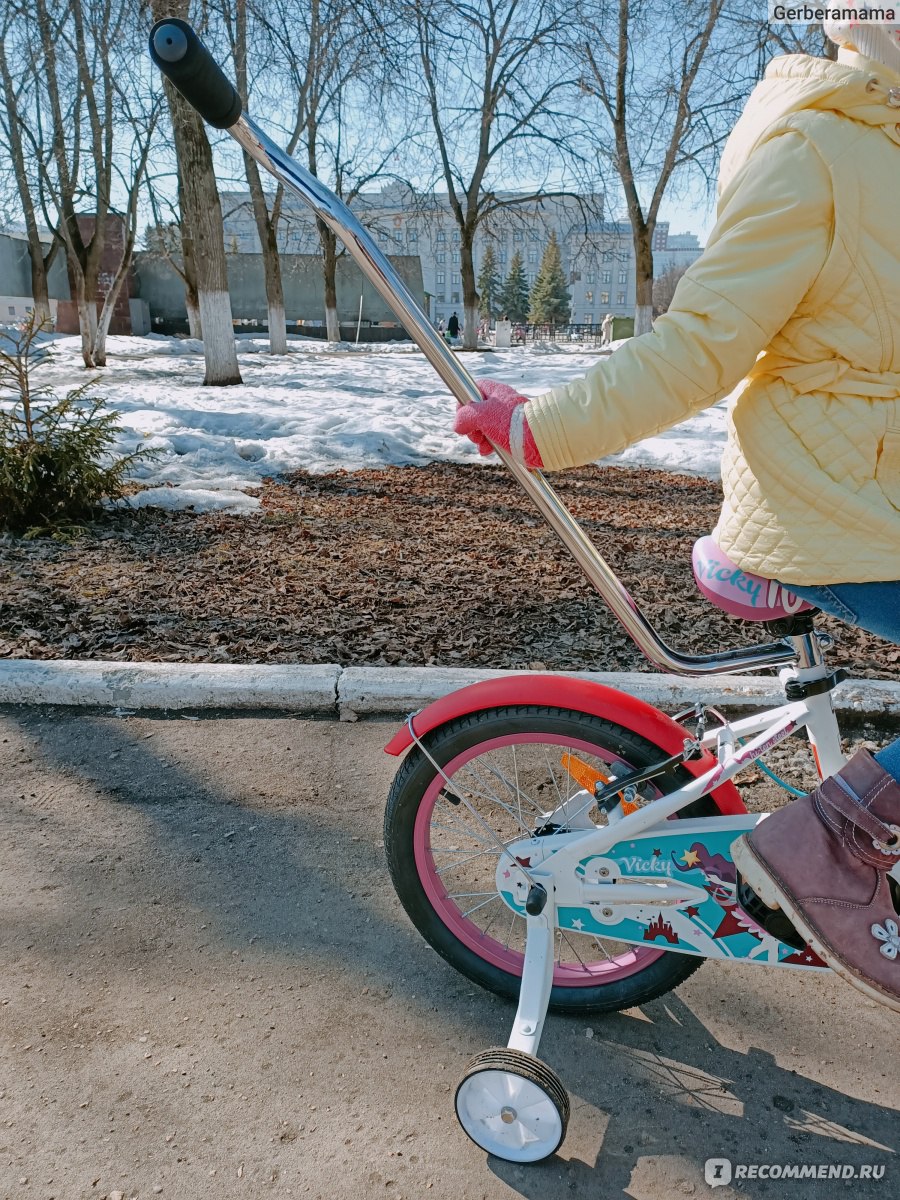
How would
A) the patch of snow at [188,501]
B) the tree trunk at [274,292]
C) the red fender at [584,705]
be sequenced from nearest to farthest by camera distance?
1. the red fender at [584,705]
2. the patch of snow at [188,501]
3. the tree trunk at [274,292]

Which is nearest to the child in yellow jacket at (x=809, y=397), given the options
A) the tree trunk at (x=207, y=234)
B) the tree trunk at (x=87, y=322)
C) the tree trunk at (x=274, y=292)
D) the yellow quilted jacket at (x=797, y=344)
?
the yellow quilted jacket at (x=797, y=344)

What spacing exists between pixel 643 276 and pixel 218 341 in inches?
467

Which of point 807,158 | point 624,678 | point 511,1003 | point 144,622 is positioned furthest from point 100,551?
point 807,158

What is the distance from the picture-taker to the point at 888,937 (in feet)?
5.52

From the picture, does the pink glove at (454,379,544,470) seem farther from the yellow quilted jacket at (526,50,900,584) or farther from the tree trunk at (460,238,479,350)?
the tree trunk at (460,238,479,350)

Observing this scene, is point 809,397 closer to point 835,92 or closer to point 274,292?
point 835,92

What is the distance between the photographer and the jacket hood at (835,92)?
1.37 metres

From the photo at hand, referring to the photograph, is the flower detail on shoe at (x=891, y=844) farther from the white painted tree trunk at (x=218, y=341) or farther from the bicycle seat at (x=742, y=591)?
the white painted tree trunk at (x=218, y=341)

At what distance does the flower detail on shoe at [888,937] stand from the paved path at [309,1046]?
1.54 feet

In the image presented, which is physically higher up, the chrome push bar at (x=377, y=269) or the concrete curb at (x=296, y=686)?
the chrome push bar at (x=377, y=269)

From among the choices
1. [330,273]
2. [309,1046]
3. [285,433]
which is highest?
[330,273]

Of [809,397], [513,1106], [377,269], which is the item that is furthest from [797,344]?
[513,1106]

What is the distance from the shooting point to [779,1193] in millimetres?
1726

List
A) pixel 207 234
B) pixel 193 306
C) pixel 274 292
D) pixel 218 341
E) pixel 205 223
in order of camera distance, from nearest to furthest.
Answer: pixel 205 223 < pixel 207 234 < pixel 218 341 < pixel 274 292 < pixel 193 306
